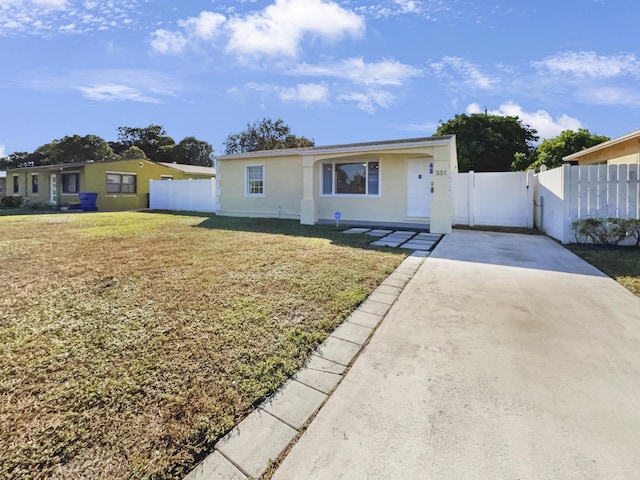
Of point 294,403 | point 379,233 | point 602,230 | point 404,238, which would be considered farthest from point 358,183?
point 294,403

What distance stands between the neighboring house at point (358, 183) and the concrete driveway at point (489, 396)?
22.2 feet

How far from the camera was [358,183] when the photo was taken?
12578 mm

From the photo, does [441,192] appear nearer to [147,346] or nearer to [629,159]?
[629,159]

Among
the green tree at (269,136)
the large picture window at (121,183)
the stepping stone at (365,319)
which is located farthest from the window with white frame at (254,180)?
the green tree at (269,136)

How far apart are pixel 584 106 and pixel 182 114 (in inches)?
877

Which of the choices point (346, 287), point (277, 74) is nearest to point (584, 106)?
point (277, 74)

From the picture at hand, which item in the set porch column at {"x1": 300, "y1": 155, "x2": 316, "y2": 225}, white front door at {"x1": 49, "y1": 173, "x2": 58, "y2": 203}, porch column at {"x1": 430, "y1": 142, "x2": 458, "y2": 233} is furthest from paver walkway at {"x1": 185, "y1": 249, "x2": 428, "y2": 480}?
white front door at {"x1": 49, "y1": 173, "x2": 58, "y2": 203}

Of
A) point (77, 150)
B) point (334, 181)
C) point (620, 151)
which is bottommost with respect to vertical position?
point (334, 181)

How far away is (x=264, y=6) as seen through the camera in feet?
29.6

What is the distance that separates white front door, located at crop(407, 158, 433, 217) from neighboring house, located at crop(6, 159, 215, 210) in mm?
19266

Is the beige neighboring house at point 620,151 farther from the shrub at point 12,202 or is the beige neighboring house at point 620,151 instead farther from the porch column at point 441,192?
the shrub at point 12,202

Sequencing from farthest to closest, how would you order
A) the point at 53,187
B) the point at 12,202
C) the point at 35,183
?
1. the point at 35,183
2. the point at 53,187
3. the point at 12,202

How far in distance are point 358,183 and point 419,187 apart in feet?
7.61

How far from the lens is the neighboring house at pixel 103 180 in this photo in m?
21.0
